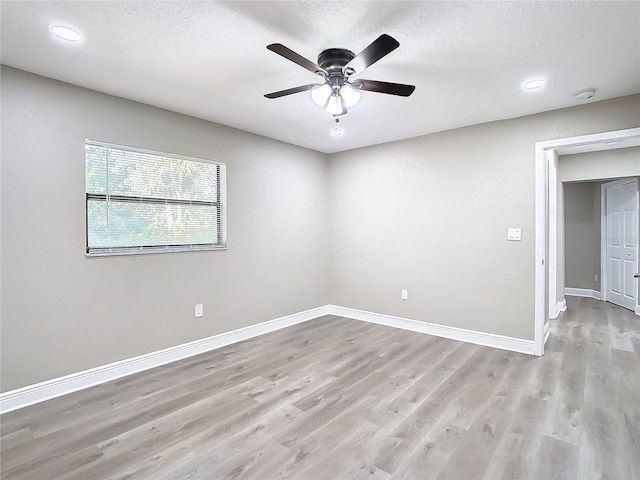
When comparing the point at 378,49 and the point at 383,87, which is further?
the point at 383,87

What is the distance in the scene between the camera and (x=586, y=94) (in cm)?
297

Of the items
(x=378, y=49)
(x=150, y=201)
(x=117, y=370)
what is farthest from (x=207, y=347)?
(x=378, y=49)

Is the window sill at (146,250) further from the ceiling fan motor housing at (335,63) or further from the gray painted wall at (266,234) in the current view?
the ceiling fan motor housing at (335,63)

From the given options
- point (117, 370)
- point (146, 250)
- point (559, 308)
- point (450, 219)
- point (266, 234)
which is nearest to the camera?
point (117, 370)

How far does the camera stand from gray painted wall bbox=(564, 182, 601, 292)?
6.47 metres

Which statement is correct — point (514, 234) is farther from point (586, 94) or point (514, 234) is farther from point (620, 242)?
point (620, 242)

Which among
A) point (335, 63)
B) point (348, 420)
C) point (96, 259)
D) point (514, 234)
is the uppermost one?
point (335, 63)

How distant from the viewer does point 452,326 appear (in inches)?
162

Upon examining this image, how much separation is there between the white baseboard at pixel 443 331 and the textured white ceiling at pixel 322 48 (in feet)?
7.99

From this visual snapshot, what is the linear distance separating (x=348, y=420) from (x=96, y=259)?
243 cm

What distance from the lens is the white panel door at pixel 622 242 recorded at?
533cm

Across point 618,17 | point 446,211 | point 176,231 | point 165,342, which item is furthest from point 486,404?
point 176,231

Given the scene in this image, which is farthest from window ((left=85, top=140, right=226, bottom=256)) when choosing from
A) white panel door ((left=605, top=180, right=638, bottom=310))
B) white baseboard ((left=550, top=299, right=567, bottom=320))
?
white panel door ((left=605, top=180, right=638, bottom=310))

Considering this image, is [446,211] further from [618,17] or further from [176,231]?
[176,231]
